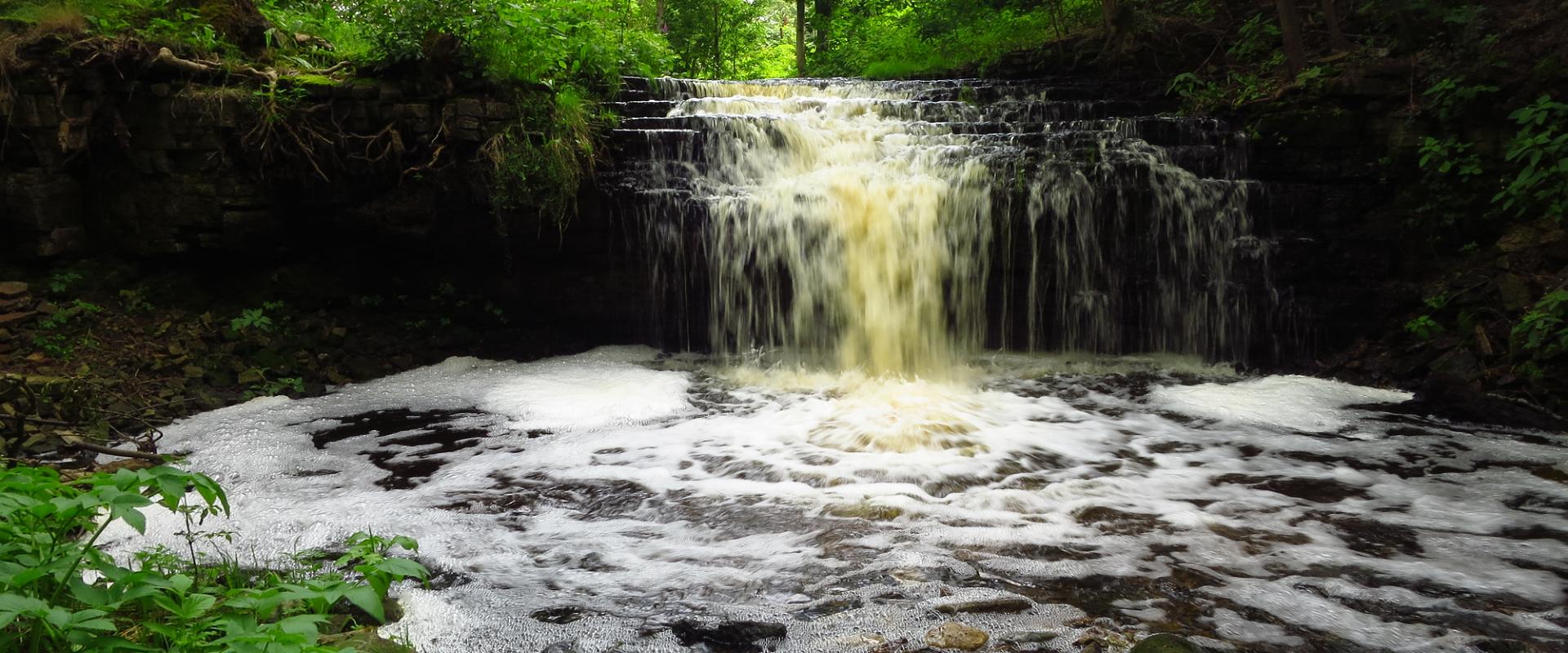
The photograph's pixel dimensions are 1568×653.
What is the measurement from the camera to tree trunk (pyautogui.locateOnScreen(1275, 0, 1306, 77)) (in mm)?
9023

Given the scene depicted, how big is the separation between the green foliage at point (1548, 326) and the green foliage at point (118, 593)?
803 cm

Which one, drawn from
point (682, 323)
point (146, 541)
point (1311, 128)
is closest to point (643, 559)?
point (146, 541)

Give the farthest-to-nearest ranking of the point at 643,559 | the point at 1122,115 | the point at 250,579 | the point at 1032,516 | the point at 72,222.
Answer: the point at 1122,115
the point at 72,222
the point at 1032,516
the point at 643,559
the point at 250,579

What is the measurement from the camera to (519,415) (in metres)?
7.33

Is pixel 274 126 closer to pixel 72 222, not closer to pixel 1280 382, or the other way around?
pixel 72 222

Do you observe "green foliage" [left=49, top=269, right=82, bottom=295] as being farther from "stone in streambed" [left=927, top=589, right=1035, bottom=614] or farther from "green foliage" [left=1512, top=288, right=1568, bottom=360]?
"green foliage" [left=1512, top=288, right=1568, bottom=360]

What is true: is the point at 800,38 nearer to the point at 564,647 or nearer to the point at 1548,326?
the point at 1548,326

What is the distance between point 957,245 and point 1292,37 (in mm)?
4191

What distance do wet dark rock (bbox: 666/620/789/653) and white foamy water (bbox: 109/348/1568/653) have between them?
1.2 inches

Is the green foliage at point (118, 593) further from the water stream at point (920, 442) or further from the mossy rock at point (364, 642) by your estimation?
the water stream at point (920, 442)

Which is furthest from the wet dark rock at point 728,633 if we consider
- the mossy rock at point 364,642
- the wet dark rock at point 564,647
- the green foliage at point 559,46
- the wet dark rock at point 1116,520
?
the green foliage at point 559,46

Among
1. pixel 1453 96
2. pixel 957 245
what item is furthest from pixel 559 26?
pixel 1453 96

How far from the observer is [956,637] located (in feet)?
11.5

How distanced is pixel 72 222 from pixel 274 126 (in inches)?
78.6
